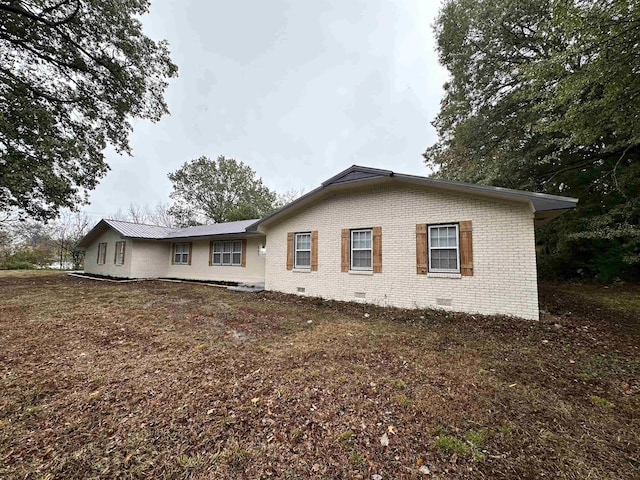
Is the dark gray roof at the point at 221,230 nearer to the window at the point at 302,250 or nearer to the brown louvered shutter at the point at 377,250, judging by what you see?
the window at the point at 302,250

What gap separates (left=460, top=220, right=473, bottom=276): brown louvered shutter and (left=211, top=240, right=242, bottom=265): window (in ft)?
33.2

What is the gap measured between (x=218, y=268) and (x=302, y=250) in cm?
636

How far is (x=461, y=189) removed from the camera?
702 centimetres

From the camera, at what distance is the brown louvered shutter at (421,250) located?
759cm

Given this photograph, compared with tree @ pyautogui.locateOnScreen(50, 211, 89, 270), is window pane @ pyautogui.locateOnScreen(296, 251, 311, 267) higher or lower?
lower

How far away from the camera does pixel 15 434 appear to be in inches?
100

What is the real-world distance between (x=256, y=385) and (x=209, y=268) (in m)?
12.2

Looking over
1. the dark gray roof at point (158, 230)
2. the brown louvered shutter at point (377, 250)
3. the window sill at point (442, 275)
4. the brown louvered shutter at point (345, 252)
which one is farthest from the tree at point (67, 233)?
the window sill at point (442, 275)

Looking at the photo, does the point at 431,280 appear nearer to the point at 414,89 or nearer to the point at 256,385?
the point at 256,385

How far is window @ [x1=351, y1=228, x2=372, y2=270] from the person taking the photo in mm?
8719

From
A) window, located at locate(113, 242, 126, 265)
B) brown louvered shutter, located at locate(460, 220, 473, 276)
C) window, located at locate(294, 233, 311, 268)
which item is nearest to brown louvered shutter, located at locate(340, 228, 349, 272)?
window, located at locate(294, 233, 311, 268)

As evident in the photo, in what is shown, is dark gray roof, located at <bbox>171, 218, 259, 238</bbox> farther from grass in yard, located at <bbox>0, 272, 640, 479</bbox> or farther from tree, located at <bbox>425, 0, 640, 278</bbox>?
tree, located at <bbox>425, 0, 640, 278</bbox>

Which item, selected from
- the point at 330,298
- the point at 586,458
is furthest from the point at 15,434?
the point at 330,298

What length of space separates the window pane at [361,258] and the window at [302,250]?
6.24ft
